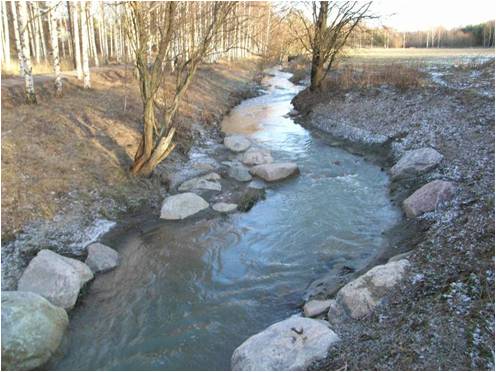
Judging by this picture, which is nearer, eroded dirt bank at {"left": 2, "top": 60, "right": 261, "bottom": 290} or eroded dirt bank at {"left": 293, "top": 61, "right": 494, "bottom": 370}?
eroded dirt bank at {"left": 293, "top": 61, "right": 494, "bottom": 370}

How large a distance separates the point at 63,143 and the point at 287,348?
33.8 feet

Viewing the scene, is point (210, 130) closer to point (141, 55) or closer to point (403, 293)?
point (141, 55)

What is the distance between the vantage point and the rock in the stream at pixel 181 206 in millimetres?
11570

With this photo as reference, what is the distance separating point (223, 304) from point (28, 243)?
4450mm

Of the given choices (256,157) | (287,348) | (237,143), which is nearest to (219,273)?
(287,348)

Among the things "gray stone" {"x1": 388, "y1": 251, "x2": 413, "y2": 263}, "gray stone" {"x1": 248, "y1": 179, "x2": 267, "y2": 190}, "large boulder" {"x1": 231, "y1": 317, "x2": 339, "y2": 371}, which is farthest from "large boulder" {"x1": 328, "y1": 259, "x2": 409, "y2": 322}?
"gray stone" {"x1": 248, "y1": 179, "x2": 267, "y2": 190}

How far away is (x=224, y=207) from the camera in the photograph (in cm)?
1224

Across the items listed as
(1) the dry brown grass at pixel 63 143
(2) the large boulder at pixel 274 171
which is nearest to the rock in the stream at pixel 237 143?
(1) the dry brown grass at pixel 63 143

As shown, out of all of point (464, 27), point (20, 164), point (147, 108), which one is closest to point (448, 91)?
point (147, 108)

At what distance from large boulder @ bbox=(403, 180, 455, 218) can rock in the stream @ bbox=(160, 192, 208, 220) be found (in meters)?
5.56

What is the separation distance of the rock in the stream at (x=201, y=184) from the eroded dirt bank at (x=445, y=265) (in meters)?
5.52

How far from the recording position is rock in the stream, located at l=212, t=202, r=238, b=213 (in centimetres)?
1212

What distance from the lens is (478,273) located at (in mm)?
6281

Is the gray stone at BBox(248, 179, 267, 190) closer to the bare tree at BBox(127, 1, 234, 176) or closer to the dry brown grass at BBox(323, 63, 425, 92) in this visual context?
the bare tree at BBox(127, 1, 234, 176)
